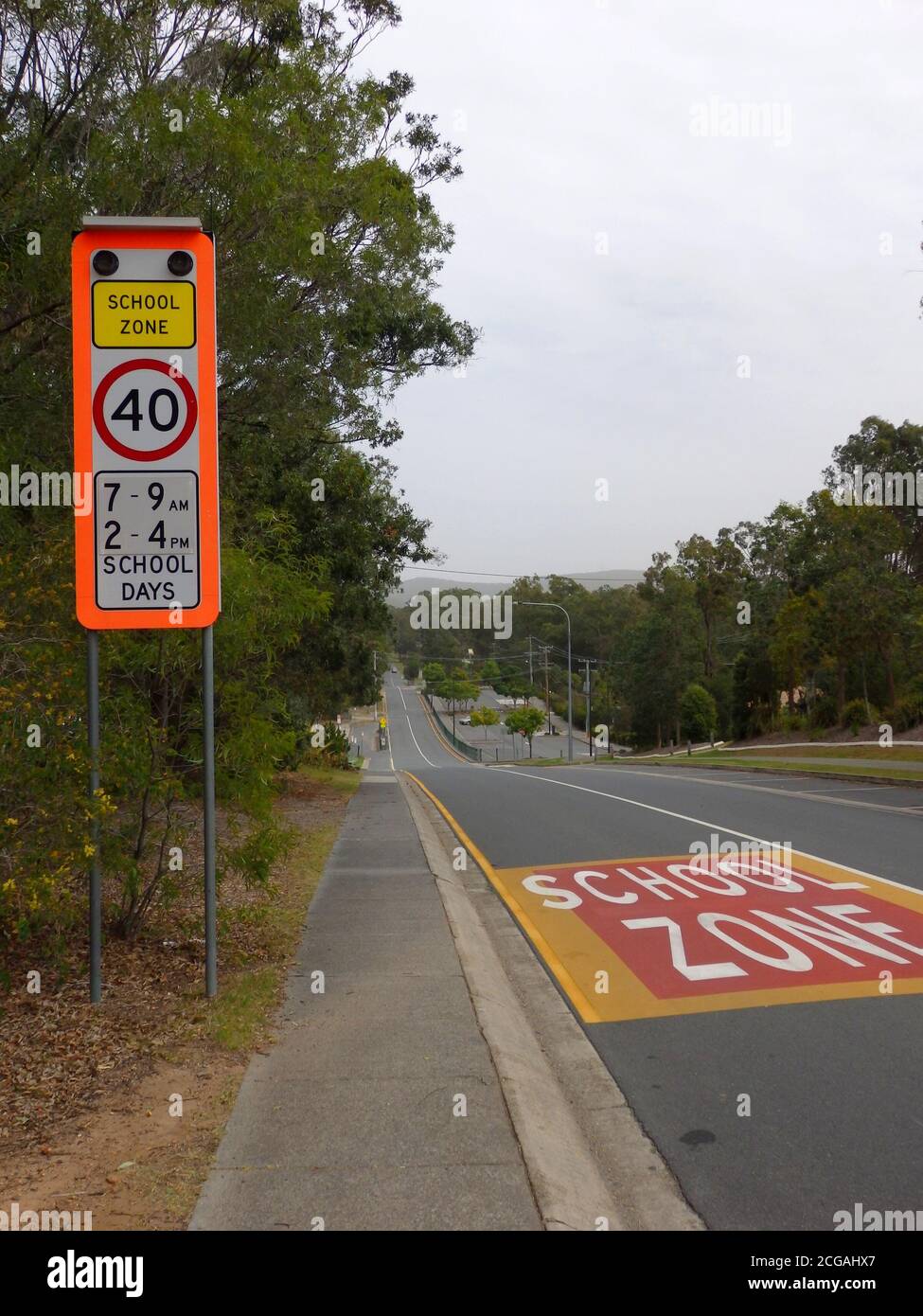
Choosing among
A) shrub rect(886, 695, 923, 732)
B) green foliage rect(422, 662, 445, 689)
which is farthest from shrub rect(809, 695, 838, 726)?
green foliage rect(422, 662, 445, 689)

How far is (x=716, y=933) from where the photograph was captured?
861cm

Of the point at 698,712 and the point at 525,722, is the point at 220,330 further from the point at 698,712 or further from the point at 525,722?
the point at 525,722

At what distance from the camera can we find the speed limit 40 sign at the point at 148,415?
6.37 meters

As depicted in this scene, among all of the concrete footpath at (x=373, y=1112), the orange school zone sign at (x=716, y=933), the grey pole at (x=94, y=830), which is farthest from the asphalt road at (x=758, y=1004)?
the grey pole at (x=94, y=830)

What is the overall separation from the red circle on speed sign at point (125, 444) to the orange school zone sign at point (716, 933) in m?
4.17

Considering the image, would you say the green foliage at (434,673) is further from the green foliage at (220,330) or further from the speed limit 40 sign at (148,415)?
the speed limit 40 sign at (148,415)

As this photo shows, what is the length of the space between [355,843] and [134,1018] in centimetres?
739

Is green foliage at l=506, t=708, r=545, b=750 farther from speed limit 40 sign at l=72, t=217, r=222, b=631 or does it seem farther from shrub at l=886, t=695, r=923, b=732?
speed limit 40 sign at l=72, t=217, r=222, b=631

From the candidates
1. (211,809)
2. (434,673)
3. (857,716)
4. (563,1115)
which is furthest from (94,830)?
(434,673)

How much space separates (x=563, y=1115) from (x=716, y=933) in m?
3.72

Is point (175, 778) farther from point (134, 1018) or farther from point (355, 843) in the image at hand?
point (355, 843)

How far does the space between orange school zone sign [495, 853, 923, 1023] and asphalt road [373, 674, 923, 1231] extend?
24 mm

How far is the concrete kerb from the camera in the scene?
4188 mm
